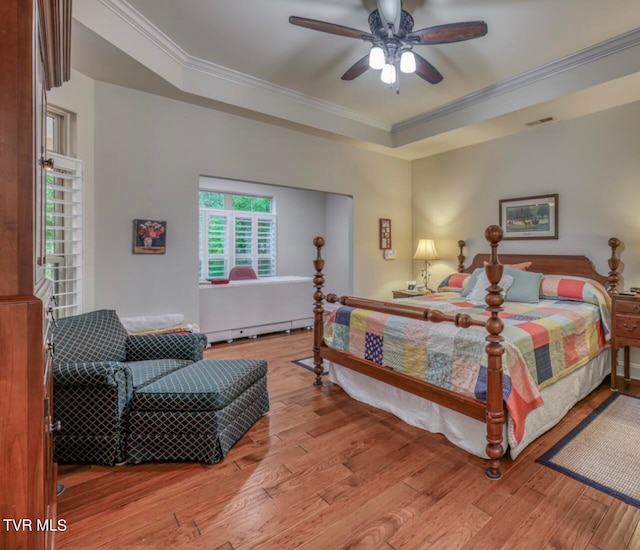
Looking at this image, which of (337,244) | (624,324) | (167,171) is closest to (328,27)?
(167,171)

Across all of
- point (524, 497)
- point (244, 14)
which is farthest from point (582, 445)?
point (244, 14)

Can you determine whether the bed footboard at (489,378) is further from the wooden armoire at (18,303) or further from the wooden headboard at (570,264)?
the wooden headboard at (570,264)

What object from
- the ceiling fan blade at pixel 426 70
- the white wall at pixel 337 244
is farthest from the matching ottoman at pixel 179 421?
the white wall at pixel 337 244

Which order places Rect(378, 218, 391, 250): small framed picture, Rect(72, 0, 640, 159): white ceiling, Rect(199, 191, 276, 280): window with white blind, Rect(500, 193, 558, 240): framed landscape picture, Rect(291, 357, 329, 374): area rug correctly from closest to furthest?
Rect(72, 0, 640, 159): white ceiling → Rect(291, 357, 329, 374): area rug → Rect(500, 193, 558, 240): framed landscape picture → Rect(378, 218, 391, 250): small framed picture → Rect(199, 191, 276, 280): window with white blind

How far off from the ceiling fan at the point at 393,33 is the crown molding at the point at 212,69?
1279mm

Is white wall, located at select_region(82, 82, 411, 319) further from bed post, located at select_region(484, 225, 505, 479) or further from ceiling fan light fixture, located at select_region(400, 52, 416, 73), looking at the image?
bed post, located at select_region(484, 225, 505, 479)

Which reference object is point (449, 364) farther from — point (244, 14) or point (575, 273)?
point (244, 14)

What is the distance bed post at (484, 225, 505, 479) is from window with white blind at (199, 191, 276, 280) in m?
5.33

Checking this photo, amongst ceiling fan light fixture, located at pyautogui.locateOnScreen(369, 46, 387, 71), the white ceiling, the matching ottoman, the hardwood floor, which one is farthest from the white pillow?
the matching ottoman

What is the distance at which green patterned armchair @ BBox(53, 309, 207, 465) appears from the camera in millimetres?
1914

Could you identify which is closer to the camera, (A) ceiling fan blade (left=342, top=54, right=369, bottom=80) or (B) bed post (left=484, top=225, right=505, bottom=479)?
(B) bed post (left=484, top=225, right=505, bottom=479)

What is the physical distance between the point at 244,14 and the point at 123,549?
345 cm

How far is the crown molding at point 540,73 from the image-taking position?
3.05 metres

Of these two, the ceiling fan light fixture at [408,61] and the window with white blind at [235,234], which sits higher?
the ceiling fan light fixture at [408,61]
